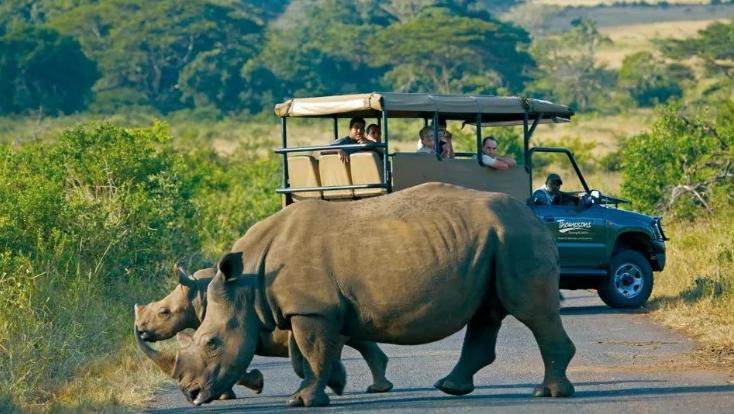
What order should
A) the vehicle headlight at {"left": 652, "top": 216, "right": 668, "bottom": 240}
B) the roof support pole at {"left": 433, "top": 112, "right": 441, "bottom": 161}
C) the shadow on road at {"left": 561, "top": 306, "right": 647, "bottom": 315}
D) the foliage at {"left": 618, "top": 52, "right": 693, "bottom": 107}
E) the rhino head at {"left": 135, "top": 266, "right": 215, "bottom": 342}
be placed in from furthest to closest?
the foliage at {"left": 618, "top": 52, "right": 693, "bottom": 107}
the vehicle headlight at {"left": 652, "top": 216, "right": 668, "bottom": 240}
the shadow on road at {"left": 561, "top": 306, "right": 647, "bottom": 315}
the roof support pole at {"left": 433, "top": 112, "right": 441, "bottom": 161}
the rhino head at {"left": 135, "top": 266, "right": 215, "bottom": 342}

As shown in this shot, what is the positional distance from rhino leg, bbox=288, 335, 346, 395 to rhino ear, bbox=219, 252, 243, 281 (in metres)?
0.57

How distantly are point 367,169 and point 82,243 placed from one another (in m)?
3.71

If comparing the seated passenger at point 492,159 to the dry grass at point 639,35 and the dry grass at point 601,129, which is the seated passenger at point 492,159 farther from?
the dry grass at point 639,35

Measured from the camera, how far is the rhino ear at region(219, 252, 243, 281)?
34.8ft

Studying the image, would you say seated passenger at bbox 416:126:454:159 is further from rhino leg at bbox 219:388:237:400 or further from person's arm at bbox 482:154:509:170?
rhino leg at bbox 219:388:237:400

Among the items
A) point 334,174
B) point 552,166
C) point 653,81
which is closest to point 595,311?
point 334,174

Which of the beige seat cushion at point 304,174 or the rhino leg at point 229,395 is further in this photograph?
the beige seat cushion at point 304,174

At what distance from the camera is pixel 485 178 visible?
53.2 feet

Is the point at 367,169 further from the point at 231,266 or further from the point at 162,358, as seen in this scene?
the point at 162,358

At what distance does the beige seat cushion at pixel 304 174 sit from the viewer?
16.2m

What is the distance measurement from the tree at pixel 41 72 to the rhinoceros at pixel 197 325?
4812 centimetres

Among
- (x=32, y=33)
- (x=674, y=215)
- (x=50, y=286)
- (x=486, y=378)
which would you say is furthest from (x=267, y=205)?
(x=32, y=33)

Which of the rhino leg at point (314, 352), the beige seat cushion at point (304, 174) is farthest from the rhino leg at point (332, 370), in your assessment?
the beige seat cushion at point (304, 174)

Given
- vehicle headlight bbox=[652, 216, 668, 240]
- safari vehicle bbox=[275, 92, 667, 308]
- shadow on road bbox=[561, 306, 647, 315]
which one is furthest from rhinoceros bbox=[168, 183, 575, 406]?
vehicle headlight bbox=[652, 216, 668, 240]
